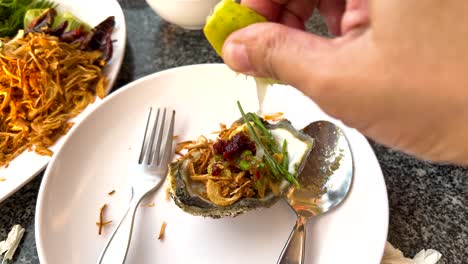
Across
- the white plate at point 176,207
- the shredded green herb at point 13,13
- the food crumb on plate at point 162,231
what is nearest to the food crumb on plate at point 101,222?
the white plate at point 176,207

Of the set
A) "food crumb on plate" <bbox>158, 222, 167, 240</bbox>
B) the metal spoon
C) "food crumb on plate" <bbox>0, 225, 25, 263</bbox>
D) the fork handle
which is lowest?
→ "food crumb on plate" <bbox>0, 225, 25, 263</bbox>

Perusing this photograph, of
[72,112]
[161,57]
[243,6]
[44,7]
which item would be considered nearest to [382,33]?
[243,6]

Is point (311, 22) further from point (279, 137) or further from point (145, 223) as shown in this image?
point (145, 223)

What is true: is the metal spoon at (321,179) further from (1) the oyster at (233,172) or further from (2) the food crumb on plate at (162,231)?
(2) the food crumb on plate at (162,231)

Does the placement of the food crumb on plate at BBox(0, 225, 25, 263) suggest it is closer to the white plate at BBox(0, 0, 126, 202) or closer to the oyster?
the white plate at BBox(0, 0, 126, 202)

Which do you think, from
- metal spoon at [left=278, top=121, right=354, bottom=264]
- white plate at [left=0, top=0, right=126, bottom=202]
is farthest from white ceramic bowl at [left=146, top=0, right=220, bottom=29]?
metal spoon at [left=278, top=121, right=354, bottom=264]

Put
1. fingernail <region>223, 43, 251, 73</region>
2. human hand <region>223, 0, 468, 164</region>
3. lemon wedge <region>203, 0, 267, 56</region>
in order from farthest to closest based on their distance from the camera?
lemon wedge <region>203, 0, 267, 56</region> → fingernail <region>223, 43, 251, 73</region> → human hand <region>223, 0, 468, 164</region>
